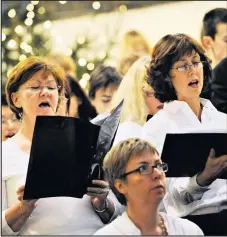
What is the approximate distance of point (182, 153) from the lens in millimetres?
2301

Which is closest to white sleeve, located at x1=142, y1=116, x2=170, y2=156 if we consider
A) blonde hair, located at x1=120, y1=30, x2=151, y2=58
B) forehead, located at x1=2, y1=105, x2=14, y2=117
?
blonde hair, located at x1=120, y1=30, x2=151, y2=58

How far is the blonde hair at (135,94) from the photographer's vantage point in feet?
7.88

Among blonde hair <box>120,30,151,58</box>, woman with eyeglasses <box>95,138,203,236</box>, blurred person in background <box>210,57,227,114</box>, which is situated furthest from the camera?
blonde hair <box>120,30,151,58</box>

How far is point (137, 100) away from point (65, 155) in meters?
0.39

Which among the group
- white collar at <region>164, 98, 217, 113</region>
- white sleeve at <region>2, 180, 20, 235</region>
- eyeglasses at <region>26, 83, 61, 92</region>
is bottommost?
white sleeve at <region>2, 180, 20, 235</region>

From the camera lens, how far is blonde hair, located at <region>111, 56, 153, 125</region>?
240 centimetres

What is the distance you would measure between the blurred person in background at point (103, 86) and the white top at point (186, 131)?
240 mm

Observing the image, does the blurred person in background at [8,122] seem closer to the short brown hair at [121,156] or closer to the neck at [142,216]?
the short brown hair at [121,156]

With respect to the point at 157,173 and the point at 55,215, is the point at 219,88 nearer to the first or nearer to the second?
the point at 157,173

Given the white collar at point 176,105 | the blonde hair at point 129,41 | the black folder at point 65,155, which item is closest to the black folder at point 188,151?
the white collar at point 176,105

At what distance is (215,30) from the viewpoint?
2.53 meters

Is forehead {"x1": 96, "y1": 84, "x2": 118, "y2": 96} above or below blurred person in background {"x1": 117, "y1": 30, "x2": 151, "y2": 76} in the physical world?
below

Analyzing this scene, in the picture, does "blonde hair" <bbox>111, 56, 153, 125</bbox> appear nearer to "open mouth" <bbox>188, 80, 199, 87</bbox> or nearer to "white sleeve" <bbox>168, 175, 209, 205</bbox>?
"open mouth" <bbox>188, 80, 199, 87</bbox>

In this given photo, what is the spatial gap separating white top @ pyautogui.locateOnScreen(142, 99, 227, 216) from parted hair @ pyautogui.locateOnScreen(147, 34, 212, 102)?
55 mm
